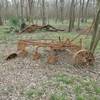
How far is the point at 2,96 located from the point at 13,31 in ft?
30.5

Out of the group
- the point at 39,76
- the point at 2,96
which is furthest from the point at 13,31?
the point at 2,96

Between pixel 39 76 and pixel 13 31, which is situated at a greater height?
pixel 39 76

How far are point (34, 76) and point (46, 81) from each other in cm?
42

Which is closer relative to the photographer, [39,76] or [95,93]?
[95,93]

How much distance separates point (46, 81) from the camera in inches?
191

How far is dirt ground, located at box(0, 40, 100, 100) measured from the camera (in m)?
4.24

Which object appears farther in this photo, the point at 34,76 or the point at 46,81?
the point at 34,76

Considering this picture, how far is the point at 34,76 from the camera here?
515 centimetres

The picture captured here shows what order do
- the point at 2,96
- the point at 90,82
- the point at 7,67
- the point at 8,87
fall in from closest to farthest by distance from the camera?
1. the point at 2,96
2. the point at 8,87
3. the point at 90,82
4. the point at 7,67

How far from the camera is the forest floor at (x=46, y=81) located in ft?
13.9

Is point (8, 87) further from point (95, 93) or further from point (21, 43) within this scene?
point (21, 43)

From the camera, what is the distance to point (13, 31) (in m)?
13.2

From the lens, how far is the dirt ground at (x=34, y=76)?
13.9 feet

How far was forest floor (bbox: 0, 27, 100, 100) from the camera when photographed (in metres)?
4.22
